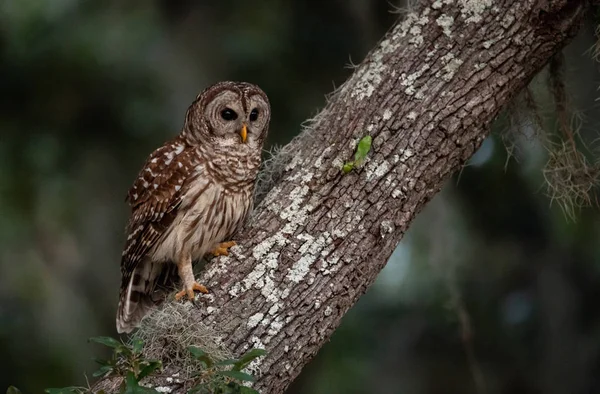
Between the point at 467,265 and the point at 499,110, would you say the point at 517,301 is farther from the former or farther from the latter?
the point at 499,110

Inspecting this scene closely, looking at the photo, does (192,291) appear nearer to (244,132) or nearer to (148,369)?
(148,369)

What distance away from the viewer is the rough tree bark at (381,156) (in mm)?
3635

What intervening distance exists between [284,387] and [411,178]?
2.96 feet

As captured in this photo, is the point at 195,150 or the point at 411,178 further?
the point at 195,150

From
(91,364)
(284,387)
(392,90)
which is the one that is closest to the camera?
(284,387)

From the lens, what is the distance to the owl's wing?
4.17m

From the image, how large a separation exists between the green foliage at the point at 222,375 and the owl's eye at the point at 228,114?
1294 millimetres

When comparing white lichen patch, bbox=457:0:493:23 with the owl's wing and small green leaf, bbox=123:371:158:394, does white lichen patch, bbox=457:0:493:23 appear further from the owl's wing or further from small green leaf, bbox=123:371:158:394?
small green leaf, bbox=123:371:158:394

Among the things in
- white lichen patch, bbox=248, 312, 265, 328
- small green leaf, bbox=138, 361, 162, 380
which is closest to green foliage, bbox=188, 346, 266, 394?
small green leaf, bbox=138, 361, 162, 380

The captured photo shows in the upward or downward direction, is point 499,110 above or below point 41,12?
below

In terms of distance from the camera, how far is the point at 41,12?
19.8 feet

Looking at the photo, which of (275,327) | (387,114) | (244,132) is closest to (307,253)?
(275,327)

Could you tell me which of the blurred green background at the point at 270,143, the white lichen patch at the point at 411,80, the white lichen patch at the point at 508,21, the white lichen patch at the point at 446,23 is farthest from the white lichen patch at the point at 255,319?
the blurred green background at the point at 270,143

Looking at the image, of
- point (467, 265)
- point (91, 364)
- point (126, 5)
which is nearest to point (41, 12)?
point (126, 5)
